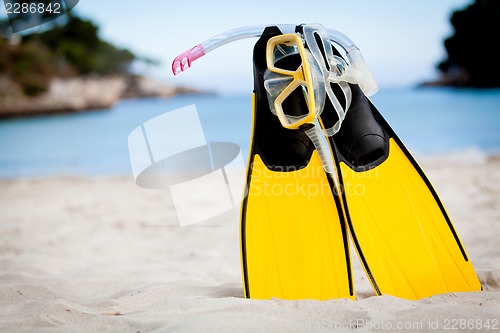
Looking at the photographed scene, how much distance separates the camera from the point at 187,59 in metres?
1.61

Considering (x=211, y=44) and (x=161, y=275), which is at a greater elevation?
(x=211, y=44)

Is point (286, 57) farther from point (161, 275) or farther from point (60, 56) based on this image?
point (60, 56)

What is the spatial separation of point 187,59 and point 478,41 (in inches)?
1187

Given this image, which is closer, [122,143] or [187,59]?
[187,59]

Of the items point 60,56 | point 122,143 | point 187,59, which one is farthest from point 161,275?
point 60,56

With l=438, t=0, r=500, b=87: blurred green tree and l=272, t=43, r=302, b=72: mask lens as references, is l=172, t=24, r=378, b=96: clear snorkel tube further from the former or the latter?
l=438, t=0, r=500, b=87: blurred green tree

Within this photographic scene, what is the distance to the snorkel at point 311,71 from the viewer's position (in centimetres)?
145

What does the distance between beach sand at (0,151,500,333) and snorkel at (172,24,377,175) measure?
55cm

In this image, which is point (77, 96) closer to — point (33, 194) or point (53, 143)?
point (53, 143)

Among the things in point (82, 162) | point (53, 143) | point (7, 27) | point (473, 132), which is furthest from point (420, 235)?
point (7, 27)

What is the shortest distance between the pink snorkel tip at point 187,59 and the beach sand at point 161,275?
77cm

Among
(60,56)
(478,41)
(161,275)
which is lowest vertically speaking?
(60,56)

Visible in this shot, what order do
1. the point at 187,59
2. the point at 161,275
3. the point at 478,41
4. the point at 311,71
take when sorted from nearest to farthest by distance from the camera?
the point at 311,71 → the point at 187,59 → the point at 161,275 → the point at 478,41

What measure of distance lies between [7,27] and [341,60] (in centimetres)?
3119
